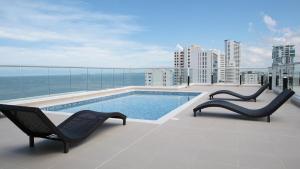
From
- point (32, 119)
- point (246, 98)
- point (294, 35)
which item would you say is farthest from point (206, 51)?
point (32, 119)

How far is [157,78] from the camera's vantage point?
48.6ft

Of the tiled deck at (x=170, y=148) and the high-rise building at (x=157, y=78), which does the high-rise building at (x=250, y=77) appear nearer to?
the high-rise building at (x=157, y=78)

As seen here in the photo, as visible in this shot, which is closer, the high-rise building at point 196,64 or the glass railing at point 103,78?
the glass railing at point 103,78

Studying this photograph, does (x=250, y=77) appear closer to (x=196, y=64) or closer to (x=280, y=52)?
(x=280, y=52)

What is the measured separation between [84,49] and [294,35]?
50.1 feet

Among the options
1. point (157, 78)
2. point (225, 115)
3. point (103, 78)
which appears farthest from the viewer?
point (157, 78)

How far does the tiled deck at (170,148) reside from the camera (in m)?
2.94

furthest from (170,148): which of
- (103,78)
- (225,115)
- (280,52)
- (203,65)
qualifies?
(203,65)

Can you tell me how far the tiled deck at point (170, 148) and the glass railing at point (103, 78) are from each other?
9.62 feet

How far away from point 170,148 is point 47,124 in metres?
1.66

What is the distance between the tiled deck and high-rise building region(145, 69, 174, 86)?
9738mm

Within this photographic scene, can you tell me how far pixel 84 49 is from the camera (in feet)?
65.0

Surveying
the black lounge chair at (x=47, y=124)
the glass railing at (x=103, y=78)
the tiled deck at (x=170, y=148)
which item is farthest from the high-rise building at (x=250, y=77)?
the black lounge chair at (x=47, y=124)

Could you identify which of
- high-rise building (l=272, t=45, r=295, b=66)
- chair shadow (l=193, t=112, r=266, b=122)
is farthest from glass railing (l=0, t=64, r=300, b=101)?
chair shadow (l=193, t=112, r=266, b=122)
